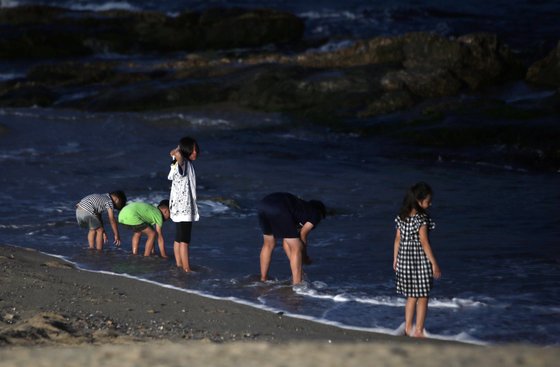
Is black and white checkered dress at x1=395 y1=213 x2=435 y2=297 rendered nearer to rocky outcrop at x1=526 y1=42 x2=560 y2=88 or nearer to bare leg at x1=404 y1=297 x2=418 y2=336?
bare leg at x1=404 y1=297 x2=418 y2=336

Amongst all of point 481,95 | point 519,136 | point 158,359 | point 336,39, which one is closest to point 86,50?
point 336,39

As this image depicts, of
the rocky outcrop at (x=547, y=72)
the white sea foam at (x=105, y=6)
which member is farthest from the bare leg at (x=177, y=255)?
the white sea foam at (x=105, y=6)

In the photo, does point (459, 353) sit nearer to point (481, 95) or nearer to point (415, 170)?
point (415, 170)

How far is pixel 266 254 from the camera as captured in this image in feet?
33.2

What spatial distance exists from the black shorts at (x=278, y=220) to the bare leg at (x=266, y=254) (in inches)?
6.6

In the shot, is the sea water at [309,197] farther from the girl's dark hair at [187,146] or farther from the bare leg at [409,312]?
the girl's dark hair at [187,146]

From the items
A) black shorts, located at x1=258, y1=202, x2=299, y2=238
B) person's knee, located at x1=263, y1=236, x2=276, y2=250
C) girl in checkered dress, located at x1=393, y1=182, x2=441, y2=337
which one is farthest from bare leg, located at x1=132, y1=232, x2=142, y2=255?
girl in checkered dress, located at x1=393, y1=182, x2=441, y2=337

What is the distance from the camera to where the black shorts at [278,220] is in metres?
9.72

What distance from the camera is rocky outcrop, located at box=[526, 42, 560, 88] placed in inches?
894

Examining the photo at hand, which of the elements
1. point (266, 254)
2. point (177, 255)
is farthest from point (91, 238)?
point (266, 254)

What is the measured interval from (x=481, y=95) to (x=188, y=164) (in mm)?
13043

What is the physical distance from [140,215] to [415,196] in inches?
158

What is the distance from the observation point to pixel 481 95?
22.4 metres

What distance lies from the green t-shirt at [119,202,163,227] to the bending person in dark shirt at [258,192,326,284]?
5.96 ft
